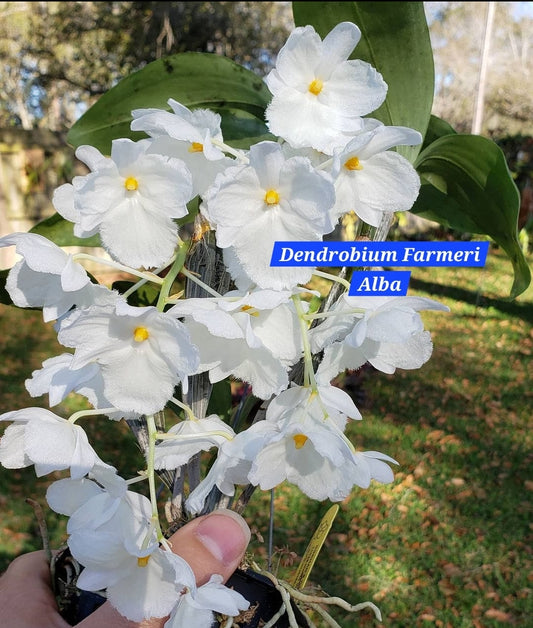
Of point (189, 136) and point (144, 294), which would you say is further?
point (144, 294)

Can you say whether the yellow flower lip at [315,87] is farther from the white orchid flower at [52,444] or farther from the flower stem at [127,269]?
the white orchid flower at [52,444]

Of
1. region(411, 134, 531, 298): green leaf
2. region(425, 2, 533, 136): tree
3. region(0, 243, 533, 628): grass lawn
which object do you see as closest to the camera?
region(411, 134, 531, 298): green leaf

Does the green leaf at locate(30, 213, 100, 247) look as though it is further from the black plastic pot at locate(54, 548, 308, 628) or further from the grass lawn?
the grass lawn

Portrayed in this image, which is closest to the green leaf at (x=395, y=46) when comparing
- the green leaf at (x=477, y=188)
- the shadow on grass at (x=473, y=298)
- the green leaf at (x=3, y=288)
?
the green leaf at (x=477, y=188)

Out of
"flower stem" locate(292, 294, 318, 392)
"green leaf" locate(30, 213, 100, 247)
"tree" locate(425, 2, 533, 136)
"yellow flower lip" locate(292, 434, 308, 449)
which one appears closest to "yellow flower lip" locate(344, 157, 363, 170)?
"flower stem" locate(292, 294, 318, 392)

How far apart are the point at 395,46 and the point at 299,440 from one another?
398 millimetres

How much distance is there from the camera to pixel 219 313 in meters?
0.42

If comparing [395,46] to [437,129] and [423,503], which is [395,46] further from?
[423,503]

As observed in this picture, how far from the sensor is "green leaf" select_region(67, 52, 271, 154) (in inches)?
26.6

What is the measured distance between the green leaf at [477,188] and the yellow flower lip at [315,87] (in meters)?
0.21

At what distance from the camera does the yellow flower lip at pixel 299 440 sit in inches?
18.0

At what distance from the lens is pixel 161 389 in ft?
1.40

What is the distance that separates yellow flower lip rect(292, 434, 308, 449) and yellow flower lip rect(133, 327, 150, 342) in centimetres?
14

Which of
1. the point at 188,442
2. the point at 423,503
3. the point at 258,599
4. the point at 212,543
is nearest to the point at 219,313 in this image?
the point at 188,442
